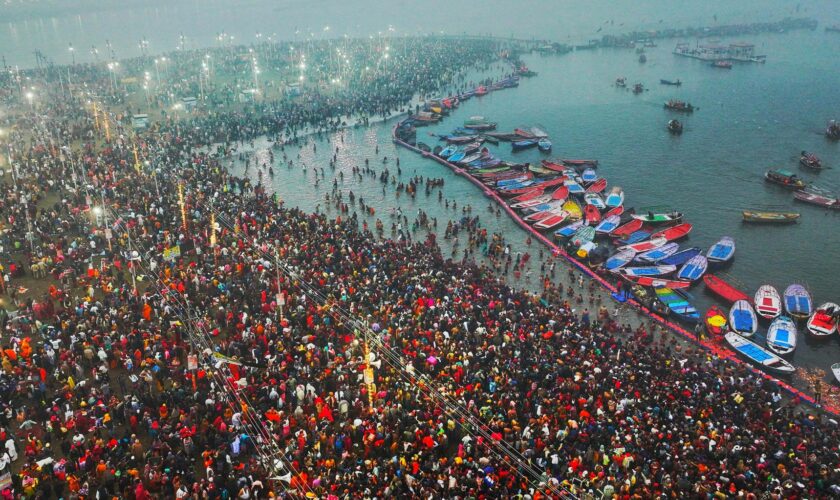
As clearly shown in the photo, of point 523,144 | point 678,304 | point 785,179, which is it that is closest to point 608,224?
point 678,304

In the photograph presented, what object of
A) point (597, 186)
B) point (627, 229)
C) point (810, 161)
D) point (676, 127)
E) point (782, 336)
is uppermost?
point (676, 127)

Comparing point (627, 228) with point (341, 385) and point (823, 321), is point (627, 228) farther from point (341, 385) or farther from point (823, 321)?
point (341, 385)

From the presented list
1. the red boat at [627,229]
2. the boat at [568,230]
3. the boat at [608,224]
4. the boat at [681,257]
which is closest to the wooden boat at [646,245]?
the boat at [681,257]

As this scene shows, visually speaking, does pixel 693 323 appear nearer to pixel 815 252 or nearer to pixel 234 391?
pixel 815 252

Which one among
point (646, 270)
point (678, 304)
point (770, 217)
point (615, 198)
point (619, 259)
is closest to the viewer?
point (678, 304)

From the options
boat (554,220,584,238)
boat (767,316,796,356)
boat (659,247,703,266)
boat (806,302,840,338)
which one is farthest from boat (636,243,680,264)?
boat (806,302,840,338)

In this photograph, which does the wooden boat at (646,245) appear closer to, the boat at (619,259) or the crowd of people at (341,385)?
the boat at (619,259)
